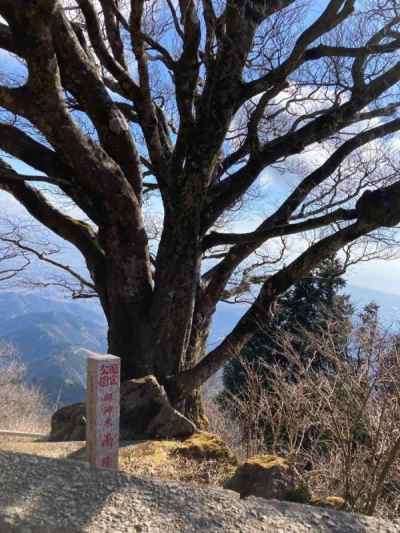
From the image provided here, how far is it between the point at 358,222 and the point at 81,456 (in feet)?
Answer: 12.8

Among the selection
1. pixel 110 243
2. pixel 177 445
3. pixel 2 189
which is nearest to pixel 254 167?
pixel 110 243

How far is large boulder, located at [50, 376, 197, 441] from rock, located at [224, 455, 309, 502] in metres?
1.75

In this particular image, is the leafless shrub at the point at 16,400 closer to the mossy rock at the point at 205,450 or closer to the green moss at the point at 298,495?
the mossy rock at the point at 205,450

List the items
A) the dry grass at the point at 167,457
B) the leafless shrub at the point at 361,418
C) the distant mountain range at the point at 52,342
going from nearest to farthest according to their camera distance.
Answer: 1. the leafless shrub at the point at 361,418
2. the dry grass at the point at 167,457
3. the distant mountain range at the point at 52,342

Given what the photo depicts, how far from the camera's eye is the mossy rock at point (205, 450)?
208 inches

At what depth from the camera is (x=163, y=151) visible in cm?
779

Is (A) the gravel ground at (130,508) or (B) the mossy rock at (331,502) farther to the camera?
(B) the mossy rock at (331,502)

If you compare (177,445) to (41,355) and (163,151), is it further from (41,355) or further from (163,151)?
(41,355)

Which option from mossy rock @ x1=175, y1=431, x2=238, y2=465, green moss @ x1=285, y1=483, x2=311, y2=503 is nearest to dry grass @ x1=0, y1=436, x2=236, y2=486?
mossy rock @ x1=175, y1=431, x2=238, y2=465

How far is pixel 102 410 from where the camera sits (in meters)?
4.02

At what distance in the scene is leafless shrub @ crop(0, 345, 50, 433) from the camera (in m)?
24.1

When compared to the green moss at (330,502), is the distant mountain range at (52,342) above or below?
above

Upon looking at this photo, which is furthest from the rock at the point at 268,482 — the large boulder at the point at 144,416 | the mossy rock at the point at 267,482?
the large boulder at the point at 144,416

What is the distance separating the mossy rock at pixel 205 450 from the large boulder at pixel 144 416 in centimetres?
32
